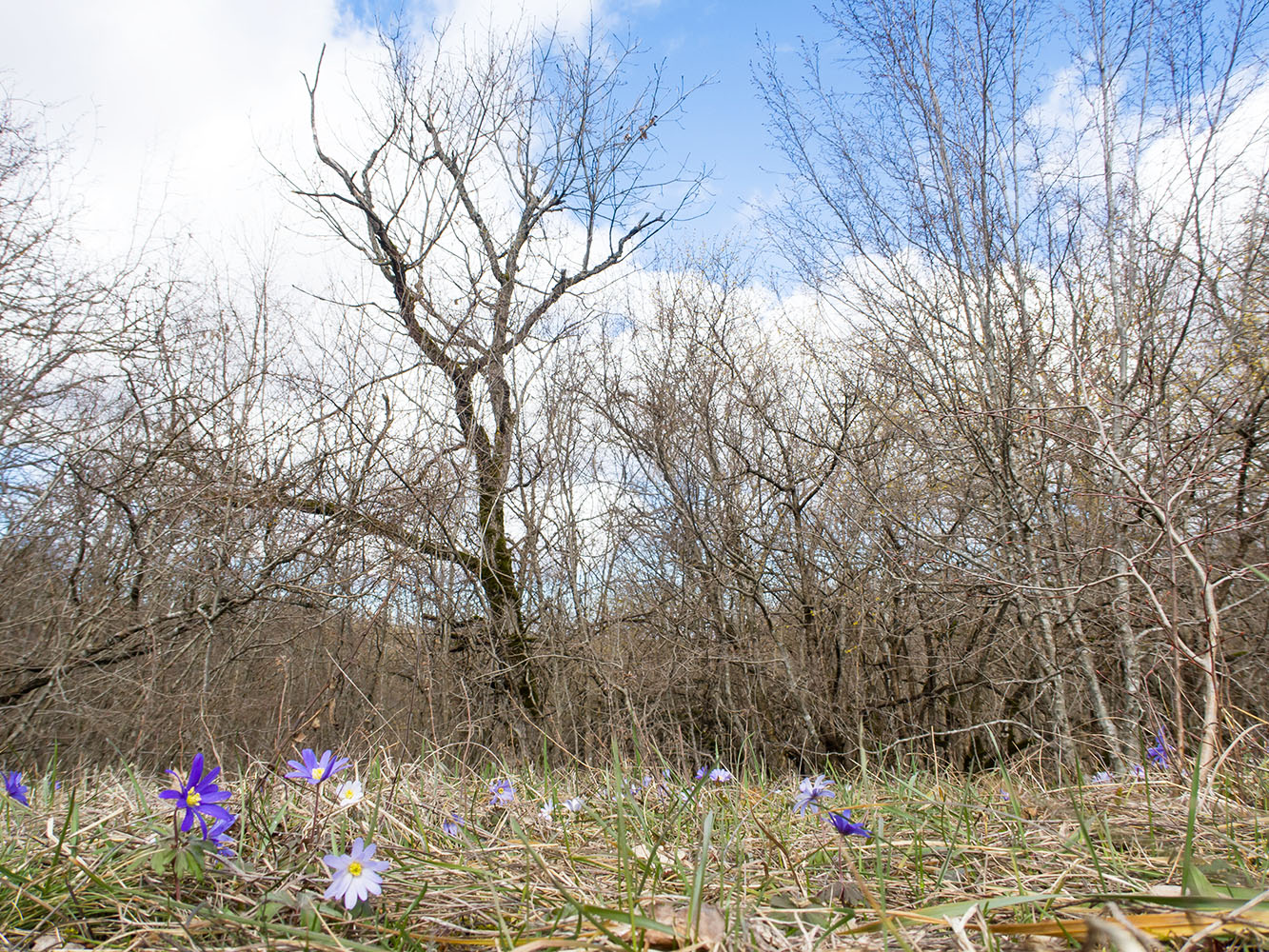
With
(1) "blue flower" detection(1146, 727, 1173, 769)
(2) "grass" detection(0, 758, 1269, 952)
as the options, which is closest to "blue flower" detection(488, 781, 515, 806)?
(2) "grass" detection(0, 758, 1269, 952)

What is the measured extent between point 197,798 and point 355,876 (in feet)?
0.91

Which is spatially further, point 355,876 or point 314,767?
point 314,767

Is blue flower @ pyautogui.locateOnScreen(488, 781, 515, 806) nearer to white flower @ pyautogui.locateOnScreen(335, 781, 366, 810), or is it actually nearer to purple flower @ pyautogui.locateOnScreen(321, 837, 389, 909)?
white flower @ pyautogui.locateOnScreen(335, 781, 366, 810)

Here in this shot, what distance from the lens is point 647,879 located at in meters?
1.23

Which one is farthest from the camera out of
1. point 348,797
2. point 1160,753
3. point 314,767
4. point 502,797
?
point 1160,753

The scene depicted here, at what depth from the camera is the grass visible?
86 cm

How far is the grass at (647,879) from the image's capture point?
2.82 feet

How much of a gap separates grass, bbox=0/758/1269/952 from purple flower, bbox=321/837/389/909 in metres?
0.04

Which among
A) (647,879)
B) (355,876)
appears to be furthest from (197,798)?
(647,879)

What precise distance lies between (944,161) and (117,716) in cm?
777

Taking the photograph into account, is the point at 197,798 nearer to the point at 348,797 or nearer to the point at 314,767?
the point at 314,767

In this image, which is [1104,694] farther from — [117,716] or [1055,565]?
[117,716]

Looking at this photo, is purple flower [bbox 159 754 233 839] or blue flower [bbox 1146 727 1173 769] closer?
purple flower [bbox 159 754 233 839]

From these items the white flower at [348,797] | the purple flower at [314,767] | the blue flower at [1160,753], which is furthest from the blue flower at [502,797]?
the blue flower at [1160,753]
